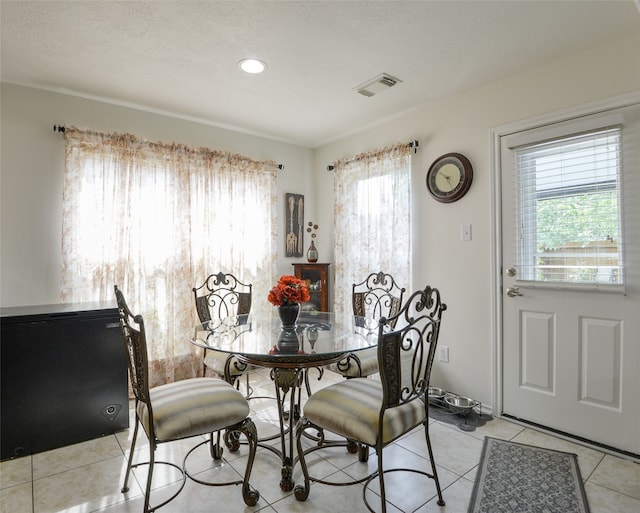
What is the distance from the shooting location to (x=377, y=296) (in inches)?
136

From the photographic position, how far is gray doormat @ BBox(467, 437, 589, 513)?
5.85 feet

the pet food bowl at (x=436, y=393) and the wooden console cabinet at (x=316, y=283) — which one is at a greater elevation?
the wooden console cabinet at (x=316, y=283)

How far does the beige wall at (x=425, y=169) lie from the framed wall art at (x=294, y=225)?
142cm

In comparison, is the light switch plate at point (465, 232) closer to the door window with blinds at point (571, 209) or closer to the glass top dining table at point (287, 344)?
the door window with blinds at point (571, 209)

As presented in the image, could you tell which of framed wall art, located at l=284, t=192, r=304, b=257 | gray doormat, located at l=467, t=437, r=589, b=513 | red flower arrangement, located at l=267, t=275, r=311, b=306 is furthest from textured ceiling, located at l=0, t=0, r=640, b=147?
gray doormat, located at l=467, t=437, r=589, b=513

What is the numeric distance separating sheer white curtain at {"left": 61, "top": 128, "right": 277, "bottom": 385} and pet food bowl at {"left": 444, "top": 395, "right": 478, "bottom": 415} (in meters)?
2.01

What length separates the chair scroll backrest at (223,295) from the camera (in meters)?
3.29

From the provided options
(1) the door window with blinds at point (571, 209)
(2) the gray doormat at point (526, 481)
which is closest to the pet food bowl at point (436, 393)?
(2) the gray doormat at point (526, 481)

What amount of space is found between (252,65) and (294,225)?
2018mm

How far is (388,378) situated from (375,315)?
6.47 ft

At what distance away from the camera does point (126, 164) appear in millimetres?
3143

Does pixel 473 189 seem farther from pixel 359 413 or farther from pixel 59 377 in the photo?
pixel 59 377

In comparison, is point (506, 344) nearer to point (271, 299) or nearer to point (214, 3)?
point (271, 299)

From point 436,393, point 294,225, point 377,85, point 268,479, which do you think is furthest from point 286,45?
point 436,393
